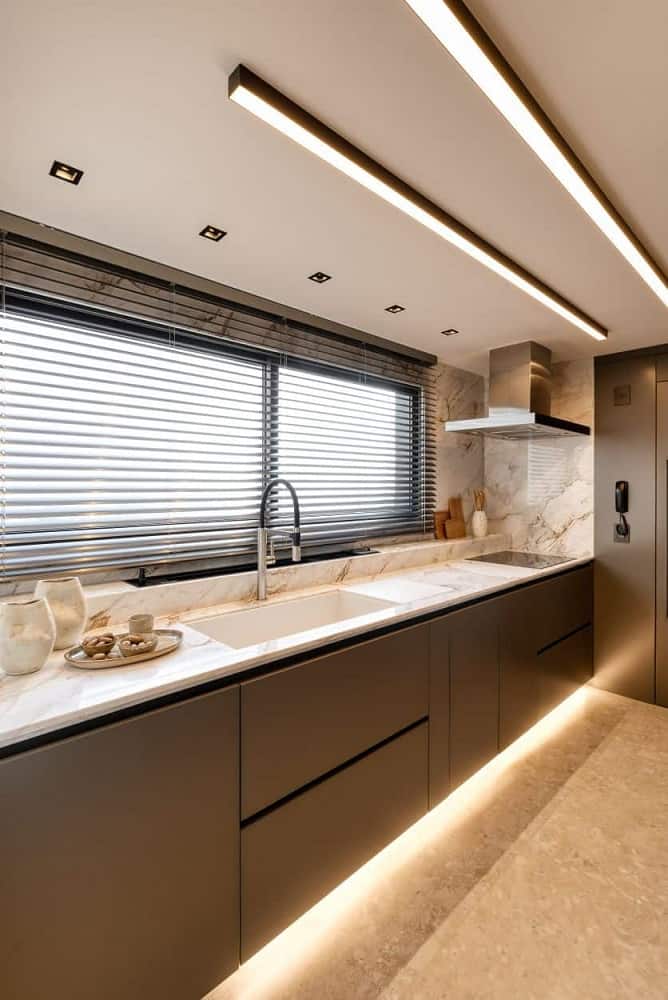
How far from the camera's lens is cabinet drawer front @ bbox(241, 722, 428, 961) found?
4.62ft

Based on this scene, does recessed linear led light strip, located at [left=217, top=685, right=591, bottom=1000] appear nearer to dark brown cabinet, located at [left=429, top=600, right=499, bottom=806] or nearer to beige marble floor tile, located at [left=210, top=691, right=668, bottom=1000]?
beige marble floor tile, located at [left=210, top=691, right=668, bottom=1000]

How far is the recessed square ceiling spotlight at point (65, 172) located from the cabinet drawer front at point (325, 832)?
6.04 feet

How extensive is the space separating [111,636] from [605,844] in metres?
2.04

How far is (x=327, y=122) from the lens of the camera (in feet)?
4.09

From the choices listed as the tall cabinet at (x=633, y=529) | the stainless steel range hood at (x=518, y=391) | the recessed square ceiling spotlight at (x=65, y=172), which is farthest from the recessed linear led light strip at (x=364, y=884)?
the recessed square ceiling spotlight at (x=65, y=172)

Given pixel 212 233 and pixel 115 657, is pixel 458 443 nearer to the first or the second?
pixel 212 233

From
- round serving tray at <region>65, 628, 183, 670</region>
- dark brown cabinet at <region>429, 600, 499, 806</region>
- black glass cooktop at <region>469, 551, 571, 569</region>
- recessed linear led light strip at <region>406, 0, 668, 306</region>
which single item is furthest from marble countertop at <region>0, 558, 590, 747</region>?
recessed linear led light strip at <region>406, 0, 668, 306</region>

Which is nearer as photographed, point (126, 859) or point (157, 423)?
point (126, 859)

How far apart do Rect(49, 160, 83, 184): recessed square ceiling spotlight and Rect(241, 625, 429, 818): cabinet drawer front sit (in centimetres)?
148

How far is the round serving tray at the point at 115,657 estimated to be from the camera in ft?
4.35

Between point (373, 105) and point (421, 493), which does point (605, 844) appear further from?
point (373, 105)

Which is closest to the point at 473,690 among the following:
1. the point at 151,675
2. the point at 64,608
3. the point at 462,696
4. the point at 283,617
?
the point at 462,696

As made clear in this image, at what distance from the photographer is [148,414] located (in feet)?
6.71

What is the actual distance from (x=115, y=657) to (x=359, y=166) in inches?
57.0
